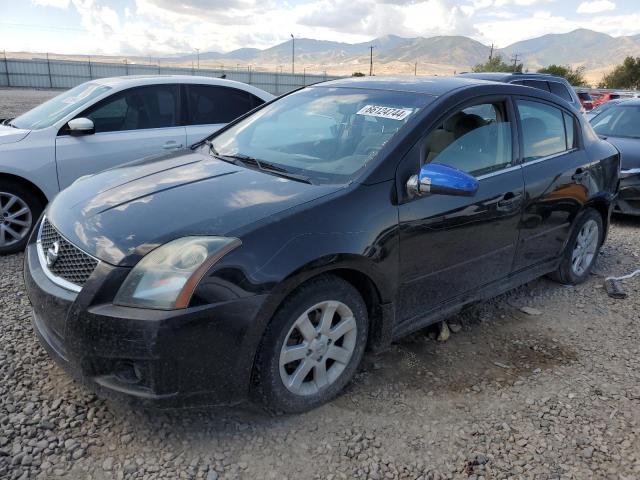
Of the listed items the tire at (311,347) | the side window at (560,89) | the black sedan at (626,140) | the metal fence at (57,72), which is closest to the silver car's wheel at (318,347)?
the tire at (311,347)

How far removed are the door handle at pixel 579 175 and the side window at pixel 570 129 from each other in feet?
0.64

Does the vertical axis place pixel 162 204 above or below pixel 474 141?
below

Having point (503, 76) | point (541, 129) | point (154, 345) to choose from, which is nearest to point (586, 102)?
point (503, 76)

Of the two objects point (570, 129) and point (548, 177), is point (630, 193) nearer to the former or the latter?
point (570, 129)

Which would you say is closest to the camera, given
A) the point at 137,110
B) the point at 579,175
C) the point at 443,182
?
the point at 443,182

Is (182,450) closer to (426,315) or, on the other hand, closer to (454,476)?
(454,476)

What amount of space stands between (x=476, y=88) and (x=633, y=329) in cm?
217

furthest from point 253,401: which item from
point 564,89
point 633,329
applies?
point 564,89

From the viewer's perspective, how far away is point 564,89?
33.1 feet

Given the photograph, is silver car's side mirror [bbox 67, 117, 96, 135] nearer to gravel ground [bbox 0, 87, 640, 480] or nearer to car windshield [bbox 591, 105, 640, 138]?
gravel ground [bbox 0, 87, 640, 480]

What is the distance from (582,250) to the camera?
4594 millimetres

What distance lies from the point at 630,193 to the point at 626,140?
1.05m

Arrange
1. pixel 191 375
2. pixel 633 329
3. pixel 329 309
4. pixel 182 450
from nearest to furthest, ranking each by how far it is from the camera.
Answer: pixel 191 375
pixel 182 450
pixel 329 309
pixel 633 329

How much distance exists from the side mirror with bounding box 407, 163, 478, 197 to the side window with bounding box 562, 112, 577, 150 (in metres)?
1.85
